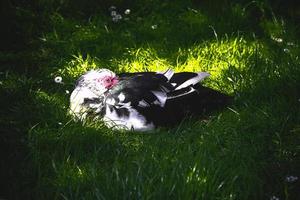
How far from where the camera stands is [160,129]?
13.3 ft

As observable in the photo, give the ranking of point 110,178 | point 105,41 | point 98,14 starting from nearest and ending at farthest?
point 110,178
point 105,41
point 98,14

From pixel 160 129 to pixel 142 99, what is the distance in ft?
0.83

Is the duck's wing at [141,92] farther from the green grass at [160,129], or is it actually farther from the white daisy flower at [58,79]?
the white daisy flower at [58,79]

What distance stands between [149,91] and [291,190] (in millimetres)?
1319

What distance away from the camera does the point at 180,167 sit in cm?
323

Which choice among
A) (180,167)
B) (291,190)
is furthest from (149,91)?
(291,190)

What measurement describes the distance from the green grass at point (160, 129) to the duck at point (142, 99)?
0.10 meters

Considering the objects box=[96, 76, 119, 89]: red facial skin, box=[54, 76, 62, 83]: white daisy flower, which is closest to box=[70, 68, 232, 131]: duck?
box=[96, 76, 119, 89]: red facial skin

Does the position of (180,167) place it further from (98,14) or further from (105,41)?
(98,14)

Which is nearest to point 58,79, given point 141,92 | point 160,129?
point 141,92

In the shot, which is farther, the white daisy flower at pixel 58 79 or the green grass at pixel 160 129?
the white daisy flower at pixel 58 79

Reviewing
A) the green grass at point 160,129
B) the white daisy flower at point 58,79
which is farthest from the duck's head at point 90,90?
the white daisy flower at point 58,79

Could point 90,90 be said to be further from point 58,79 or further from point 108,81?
point 58,79

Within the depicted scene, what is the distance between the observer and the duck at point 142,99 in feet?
13.2
